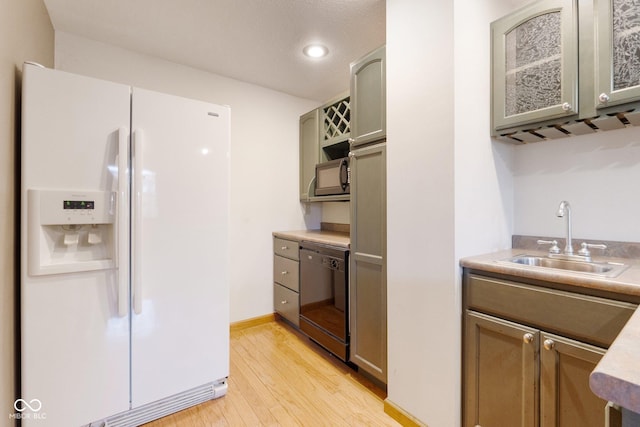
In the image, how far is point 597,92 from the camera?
3.99 ft

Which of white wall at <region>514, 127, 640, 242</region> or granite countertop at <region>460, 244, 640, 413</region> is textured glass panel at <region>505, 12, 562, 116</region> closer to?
white wall at <region>514, 127, 640, 242</region>

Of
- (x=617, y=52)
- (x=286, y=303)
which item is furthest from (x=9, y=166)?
(x=617, y=52)

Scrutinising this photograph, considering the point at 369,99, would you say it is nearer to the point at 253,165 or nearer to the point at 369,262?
the point at 369,262

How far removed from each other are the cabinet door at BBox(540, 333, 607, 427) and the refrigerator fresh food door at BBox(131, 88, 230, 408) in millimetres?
1648

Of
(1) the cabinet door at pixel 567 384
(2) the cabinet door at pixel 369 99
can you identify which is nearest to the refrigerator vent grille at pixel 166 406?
(1) the cabinet door at pixel 567 384

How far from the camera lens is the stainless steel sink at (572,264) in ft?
4.27

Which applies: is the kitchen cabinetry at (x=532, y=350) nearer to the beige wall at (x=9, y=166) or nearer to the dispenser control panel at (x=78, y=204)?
the dispenser control panel at (x=78, y=204)

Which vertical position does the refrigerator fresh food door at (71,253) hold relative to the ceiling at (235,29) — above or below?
below

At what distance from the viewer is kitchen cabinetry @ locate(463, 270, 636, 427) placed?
103 cm

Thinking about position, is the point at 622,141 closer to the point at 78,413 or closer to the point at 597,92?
the point at 597,92

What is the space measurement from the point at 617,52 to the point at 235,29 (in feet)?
6.83

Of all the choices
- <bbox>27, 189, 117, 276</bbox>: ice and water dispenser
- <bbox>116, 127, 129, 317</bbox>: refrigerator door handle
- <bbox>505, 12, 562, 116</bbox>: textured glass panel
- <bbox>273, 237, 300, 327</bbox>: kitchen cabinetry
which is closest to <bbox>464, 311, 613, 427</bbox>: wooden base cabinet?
<bbox>505, 12, 562, 116</bbox>: textured glass panel

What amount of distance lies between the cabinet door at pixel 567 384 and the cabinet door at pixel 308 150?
2284 millimetres

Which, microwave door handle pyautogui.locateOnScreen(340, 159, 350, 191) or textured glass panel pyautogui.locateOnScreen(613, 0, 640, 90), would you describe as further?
microwave door handle pyautogui.locateOnScreen(340, 159, 350, 191)
